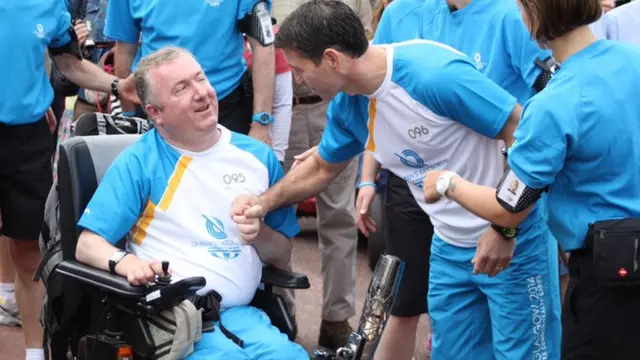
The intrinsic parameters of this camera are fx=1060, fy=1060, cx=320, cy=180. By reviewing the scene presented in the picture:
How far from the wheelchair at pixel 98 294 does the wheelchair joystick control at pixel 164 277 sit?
33 mm

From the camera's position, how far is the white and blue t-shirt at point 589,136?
293cm

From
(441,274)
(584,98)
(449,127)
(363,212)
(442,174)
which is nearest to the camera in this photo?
(584,98)

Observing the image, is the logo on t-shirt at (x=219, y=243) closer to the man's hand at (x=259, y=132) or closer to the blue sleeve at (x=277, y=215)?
the blue sleeve at (x=277, y=215)

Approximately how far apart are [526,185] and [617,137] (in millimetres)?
286

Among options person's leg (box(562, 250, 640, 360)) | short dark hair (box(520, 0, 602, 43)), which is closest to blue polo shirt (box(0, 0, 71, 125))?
short dark hair (box(520, 0, 602, 43))

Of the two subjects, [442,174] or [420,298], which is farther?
[420,298]

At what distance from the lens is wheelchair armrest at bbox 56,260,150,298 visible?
3.54 meters

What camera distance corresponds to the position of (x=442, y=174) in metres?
3.25

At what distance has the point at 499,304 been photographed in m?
3.67

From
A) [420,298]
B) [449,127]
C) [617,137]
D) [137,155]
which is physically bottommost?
[420,298]

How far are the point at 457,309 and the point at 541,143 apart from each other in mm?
1095

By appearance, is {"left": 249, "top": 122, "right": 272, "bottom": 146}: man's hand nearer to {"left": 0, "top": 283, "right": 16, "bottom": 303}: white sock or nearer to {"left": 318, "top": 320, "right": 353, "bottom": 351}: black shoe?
{"left": 318, "top": 320, "right": 353, "bottom": 351}: black shoe

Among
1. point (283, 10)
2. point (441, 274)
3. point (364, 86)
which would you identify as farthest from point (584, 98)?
point (283, 10)

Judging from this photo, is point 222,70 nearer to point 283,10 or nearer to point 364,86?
point 283,10
